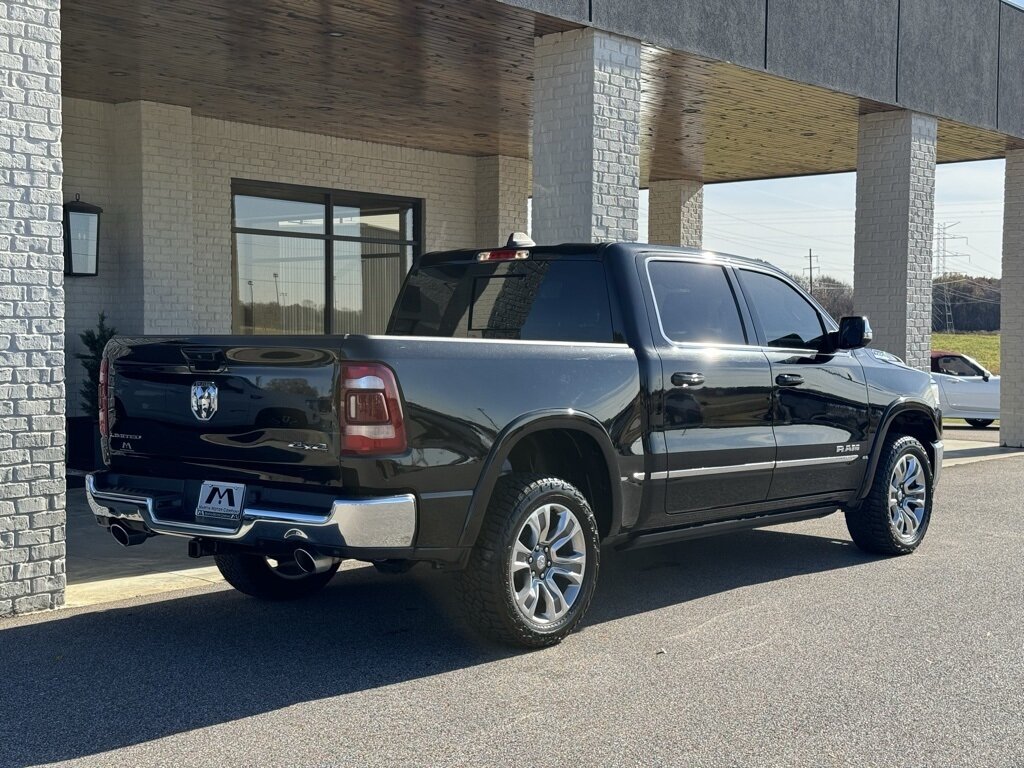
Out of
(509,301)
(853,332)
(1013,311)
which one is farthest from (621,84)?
(1013,311)

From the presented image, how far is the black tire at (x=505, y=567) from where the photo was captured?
5.73m

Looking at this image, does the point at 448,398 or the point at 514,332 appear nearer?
the point at 448,398

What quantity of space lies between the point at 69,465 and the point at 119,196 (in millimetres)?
3021

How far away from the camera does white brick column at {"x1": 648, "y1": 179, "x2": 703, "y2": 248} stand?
67.7 ft

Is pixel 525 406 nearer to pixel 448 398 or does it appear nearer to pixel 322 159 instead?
pixel 448 398

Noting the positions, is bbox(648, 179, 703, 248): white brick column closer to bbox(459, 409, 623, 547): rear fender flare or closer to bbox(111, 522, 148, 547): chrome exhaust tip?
bbox(459, 409, 623, 547): rear fender flare

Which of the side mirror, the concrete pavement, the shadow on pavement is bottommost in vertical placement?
the concrete pavement

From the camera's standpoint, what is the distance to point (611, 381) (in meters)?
6.36

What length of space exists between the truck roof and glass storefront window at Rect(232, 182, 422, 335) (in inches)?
332

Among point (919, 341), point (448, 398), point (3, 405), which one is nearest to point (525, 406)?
point (448, 398)

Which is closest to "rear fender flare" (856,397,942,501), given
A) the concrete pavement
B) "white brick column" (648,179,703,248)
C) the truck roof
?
the truck roof

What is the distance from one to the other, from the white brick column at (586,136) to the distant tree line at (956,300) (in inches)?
2973

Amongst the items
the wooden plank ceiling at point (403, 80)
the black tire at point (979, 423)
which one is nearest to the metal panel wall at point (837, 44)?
the wooden plank ceiling at point (403, 80)

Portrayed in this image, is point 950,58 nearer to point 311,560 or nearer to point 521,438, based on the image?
point 521,438
